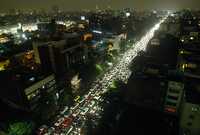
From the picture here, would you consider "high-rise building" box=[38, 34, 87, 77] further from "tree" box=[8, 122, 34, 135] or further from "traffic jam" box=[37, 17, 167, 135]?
"tree" box=[8, 122, 34, 135]

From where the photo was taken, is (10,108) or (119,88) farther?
(119,88)

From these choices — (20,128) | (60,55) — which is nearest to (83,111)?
(20,128)

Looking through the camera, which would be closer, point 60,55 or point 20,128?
point 20,128

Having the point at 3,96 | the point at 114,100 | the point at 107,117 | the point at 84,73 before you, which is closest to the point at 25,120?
the point at 3,96

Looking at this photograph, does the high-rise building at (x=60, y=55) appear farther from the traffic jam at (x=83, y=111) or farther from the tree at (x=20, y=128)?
the tree at (x=20, y=128)

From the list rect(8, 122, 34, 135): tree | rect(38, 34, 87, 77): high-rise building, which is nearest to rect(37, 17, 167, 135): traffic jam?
rect(8, 122, 34, 135): tree

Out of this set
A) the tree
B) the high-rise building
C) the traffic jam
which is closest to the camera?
the tree

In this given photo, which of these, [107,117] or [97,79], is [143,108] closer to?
[107,117]

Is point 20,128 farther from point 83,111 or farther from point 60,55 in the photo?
point 60,55

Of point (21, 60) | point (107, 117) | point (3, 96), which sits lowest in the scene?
point (107, 117)
